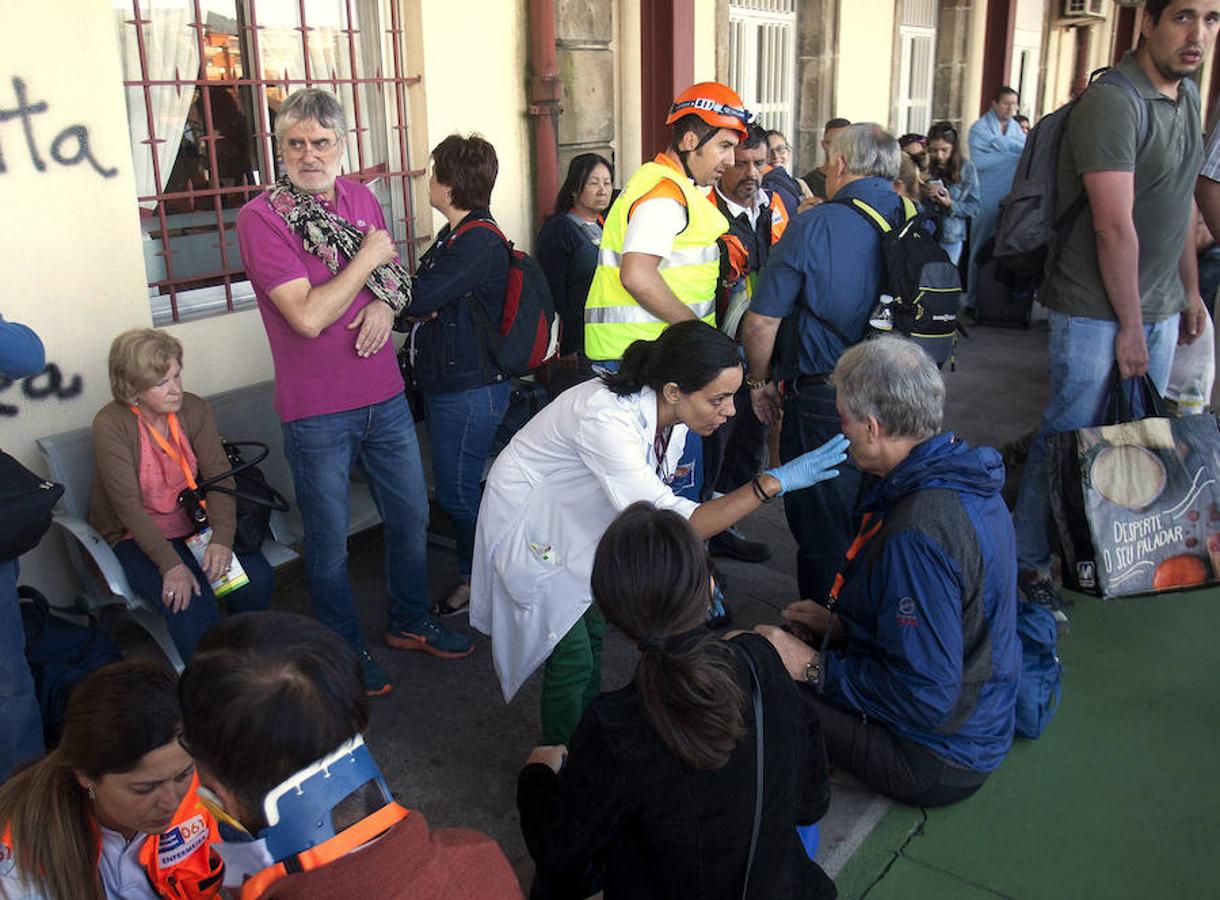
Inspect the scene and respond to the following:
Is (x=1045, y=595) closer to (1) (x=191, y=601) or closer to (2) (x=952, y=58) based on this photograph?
(1) (x=191, y=601)

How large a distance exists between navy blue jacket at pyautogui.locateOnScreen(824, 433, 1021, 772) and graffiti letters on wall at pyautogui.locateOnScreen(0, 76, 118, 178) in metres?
2.69

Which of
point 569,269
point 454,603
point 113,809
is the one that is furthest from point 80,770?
point 569,269

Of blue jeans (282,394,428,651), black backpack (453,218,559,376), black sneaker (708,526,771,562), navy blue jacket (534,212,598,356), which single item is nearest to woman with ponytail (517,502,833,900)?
blue jeans (282,394,428,651)

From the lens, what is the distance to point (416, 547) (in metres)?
3.61

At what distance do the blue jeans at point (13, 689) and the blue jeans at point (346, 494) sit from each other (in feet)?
2.85

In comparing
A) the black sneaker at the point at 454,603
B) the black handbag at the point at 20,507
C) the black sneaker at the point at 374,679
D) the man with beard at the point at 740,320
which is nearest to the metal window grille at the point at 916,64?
the man with beard at the point at 740,320

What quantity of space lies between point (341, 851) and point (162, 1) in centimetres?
352

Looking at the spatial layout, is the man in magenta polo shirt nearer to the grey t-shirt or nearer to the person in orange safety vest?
the person in orange safety vest

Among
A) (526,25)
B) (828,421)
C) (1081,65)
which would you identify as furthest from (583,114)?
(1081,65)

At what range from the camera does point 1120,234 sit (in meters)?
3.56

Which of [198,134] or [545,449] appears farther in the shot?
[198,134]

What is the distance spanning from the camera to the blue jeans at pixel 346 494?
3236mm

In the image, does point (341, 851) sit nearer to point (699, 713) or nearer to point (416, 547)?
point (699, 713)

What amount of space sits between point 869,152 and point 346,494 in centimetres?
209
